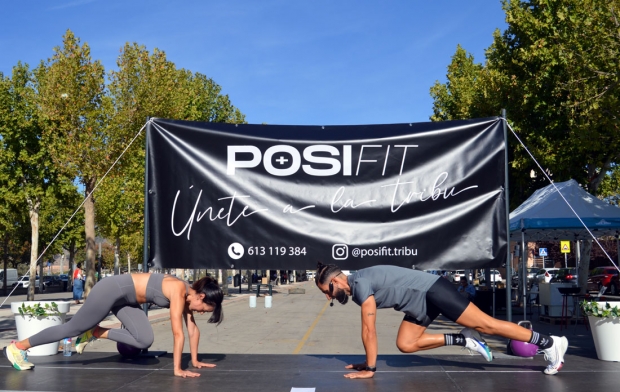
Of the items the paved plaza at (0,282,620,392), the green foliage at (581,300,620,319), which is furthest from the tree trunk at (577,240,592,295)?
the green foliage at (581,300,620,319)

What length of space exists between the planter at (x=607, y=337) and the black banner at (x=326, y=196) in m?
1.49

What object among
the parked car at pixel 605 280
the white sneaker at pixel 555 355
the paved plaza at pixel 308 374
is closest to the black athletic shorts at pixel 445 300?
the paved plaza at pixel 308 374

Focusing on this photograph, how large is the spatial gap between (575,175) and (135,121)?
1715 cm

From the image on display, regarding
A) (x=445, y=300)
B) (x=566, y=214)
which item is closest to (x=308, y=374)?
(x=445, y=300)

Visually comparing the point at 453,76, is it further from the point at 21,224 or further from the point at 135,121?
the point at 21,224

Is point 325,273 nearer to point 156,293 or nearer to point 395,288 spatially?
point 395,288

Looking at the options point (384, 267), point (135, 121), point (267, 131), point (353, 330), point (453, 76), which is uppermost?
point (453, 76)

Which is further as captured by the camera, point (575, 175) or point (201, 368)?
point (575, 175)

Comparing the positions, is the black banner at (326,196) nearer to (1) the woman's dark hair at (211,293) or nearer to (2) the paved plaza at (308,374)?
(2) the paved plaza at (308,374)

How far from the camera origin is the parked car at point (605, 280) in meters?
38.5

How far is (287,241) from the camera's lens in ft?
30.3

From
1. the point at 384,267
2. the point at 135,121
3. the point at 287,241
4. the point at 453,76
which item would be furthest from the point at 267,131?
the point at 453,76

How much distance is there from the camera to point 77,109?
24500 mm

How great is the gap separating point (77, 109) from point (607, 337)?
20.9 metres
